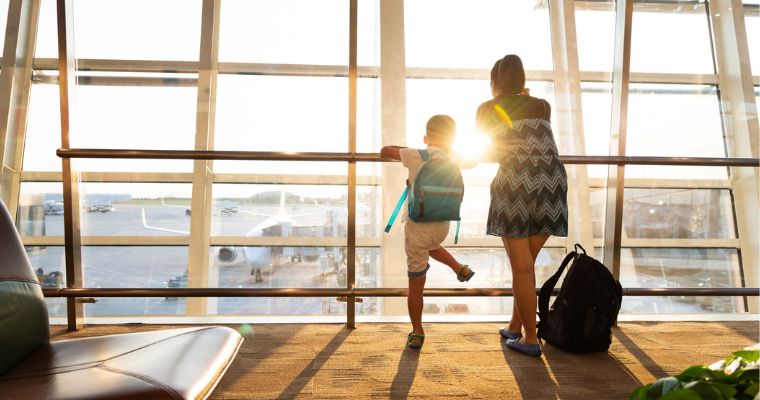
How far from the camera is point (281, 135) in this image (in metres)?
2.81

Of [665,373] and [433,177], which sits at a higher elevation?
[433,177]

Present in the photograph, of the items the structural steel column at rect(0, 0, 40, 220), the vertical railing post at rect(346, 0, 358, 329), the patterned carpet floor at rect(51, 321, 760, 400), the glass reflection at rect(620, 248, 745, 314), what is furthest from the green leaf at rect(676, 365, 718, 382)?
the structural steel column at rect(0, 0, 40, 220)

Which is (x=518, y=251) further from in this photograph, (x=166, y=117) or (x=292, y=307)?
(x=166, y=117)

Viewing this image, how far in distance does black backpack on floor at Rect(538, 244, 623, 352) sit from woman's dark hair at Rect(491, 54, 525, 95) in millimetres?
774

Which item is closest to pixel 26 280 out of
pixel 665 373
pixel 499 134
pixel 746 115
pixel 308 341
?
pixel 308 341

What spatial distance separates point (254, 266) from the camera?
9.26 ft

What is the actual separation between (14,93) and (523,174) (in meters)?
2.42

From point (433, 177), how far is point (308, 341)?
2.90 ft

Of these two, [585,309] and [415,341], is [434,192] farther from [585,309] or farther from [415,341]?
[585,309]

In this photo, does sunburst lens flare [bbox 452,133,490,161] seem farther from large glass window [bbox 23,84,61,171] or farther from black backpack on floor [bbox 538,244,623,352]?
large glass window [bbox 23,84,61,171]

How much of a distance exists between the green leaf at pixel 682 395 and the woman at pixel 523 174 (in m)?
1.58

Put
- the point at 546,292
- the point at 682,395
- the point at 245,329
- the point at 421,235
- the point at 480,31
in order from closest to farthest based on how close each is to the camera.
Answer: the point at 682,395
the point at 421,235
the point at 546,292
the point at 245,329
the point at 480,31

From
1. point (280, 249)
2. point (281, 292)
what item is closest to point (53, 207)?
Answer: point (280, 249)

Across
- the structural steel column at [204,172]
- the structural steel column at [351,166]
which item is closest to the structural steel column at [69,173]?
the structural steel column at [204,172]
